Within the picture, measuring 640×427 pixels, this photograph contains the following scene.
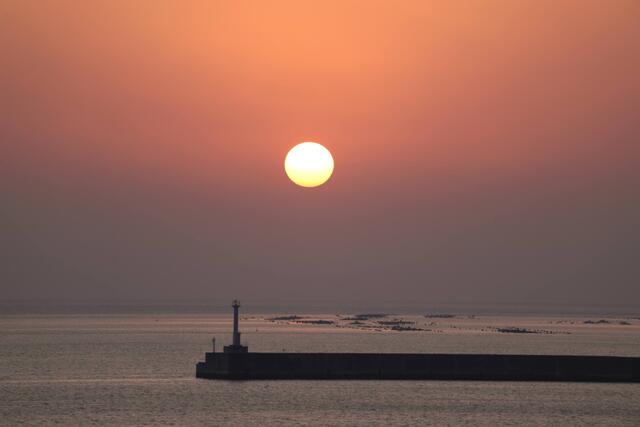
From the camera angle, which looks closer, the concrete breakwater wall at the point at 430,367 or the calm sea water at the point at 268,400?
the calm sea water at the point at 268,400

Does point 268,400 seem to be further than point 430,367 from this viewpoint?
No

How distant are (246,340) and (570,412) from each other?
8683 cm

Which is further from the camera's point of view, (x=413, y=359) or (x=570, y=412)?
(x=413, y=359)

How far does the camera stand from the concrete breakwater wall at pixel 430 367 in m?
69.0

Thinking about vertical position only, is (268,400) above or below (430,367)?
below

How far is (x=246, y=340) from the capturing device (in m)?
147

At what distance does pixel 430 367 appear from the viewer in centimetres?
6912

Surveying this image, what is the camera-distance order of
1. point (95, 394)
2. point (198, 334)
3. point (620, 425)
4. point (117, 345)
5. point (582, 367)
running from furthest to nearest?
1. point (198, 334)
2. point (117, 345)
3. point (95, 394)
4. point (582, 367)
5. point (620, 425)

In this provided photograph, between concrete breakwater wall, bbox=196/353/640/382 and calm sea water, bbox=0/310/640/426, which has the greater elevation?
concrete breakwater wall, bbox=196/353/640/382

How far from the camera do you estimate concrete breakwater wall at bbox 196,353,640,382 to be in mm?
69000

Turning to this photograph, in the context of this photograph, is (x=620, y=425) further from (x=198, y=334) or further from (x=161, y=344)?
(x=198, y=334)

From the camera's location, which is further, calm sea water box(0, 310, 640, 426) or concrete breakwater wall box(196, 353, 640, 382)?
concrete breakwater wall box(196, 353, 640, 382)

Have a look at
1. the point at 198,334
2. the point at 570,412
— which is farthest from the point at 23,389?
the point at 198,334

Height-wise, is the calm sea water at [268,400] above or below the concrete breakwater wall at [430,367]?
below
